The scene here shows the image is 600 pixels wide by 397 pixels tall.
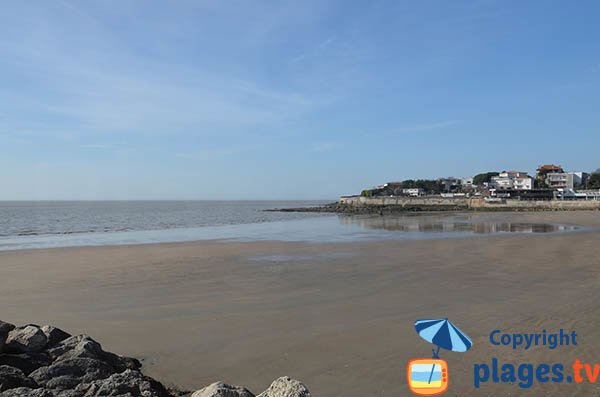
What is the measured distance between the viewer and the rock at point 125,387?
14.4 ft

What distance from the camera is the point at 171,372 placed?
18.5 feet

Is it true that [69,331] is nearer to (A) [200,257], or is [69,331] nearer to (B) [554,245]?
(A) [200,257]

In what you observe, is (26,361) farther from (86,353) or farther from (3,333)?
(86,353)

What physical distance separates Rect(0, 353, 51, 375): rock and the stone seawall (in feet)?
234

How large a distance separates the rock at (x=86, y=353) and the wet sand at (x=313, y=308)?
353 millimetres

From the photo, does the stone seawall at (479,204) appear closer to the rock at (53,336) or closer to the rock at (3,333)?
the rock at (53,336)

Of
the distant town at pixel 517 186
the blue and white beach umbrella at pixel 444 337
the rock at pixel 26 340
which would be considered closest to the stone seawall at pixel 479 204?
the distant town at pixel 517 186

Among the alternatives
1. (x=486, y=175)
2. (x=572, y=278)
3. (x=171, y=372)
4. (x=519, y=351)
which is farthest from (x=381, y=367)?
(x=486, y=175)

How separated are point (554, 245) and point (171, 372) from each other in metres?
19.2

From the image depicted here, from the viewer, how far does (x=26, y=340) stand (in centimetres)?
600

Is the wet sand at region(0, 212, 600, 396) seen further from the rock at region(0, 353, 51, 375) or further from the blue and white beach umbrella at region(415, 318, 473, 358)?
the rock at region(0, 353, 51, 375)

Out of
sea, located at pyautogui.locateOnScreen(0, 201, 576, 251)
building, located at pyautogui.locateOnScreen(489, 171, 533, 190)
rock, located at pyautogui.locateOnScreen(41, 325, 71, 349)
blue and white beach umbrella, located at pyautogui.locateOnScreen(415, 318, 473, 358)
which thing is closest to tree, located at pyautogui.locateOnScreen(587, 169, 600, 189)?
building, located at pyautogui.locateOnScreen(489, 171, 533, 190)

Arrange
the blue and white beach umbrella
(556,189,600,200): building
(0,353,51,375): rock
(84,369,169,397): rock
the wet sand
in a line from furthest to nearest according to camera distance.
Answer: (556,189,600,200): building
the wet sand
(0,353,51,375): rock
the blue and white beach umbrella
(84,369,169,397): rock

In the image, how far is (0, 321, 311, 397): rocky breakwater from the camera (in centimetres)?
410
